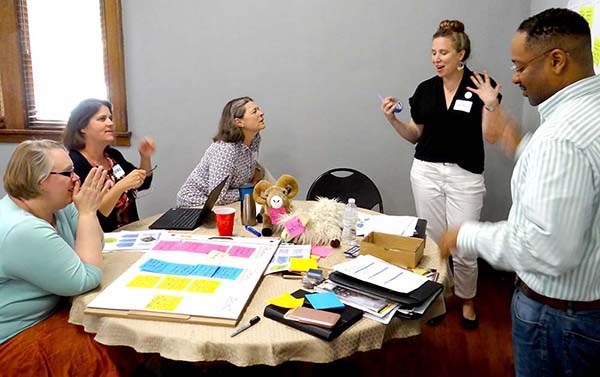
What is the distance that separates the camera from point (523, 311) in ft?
4.40

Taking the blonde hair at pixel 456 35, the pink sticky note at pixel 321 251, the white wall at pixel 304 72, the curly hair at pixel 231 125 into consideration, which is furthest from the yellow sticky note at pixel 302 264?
the white wall at pixel 304 72

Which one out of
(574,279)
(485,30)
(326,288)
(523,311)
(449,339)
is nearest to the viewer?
(574,279)

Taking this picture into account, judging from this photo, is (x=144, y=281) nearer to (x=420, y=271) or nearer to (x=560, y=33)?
(x=420, y=271)

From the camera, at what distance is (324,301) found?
1419mm

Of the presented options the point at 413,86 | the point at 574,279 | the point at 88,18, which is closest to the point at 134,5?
the point at 88,18

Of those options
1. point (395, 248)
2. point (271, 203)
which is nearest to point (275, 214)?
point (271, 203)

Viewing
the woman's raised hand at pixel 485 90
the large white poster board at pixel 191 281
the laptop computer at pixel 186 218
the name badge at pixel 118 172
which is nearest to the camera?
the large white poster board at pixel 191 281

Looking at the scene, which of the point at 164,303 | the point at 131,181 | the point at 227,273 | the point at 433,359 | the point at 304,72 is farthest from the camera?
the point at 304,72

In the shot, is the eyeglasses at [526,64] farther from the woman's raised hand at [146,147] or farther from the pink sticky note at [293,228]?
the woman's raised hand at [146,147]

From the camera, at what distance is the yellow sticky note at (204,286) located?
150 centimetres

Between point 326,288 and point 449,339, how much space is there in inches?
55.9

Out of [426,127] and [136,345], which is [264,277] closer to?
[136,345]

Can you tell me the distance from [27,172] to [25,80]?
2.29 m

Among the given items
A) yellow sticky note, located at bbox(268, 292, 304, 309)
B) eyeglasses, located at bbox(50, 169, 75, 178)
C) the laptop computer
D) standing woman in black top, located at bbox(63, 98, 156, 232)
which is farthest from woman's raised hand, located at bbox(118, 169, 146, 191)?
yellow sticky note, located at bbox(268, 292, 304, 309)
